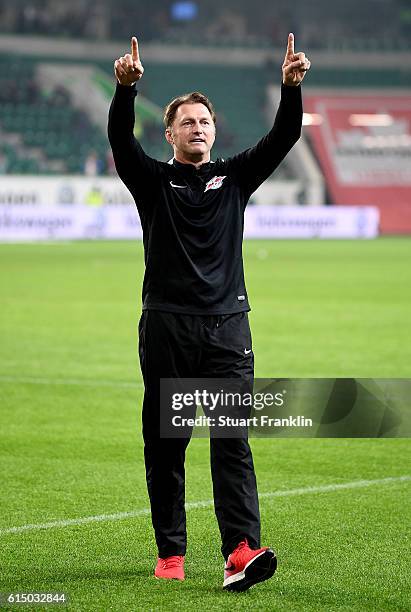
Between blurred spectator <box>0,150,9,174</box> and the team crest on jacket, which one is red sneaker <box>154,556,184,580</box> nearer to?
the team crest on jacket

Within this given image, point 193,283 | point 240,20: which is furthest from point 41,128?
point 193,283

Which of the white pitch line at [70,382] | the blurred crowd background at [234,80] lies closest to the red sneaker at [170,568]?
the white pitch line at [70,382]

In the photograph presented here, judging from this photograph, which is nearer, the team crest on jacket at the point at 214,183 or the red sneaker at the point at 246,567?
the red sneaker at the point at 246,567

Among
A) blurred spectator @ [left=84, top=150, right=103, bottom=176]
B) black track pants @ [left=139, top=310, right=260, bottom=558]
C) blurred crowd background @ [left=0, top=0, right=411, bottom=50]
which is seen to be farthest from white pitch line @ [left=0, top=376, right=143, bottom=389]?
blurred crowd background @ [left=0, top=0, right=411, bottom=50]

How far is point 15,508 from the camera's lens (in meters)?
6.57

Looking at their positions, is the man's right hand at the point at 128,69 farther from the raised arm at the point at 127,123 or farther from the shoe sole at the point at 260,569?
the shoe sole at the point at 260,569

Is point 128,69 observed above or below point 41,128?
below

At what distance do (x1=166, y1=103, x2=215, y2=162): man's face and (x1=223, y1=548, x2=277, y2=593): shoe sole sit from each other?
65.3 inches

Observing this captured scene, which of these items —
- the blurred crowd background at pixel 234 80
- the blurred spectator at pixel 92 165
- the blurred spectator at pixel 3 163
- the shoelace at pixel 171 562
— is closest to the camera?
the shoelace at pixel 171 562

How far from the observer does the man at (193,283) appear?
509 cm

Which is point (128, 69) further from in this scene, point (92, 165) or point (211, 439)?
point (92, 165)

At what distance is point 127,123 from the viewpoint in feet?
16.5

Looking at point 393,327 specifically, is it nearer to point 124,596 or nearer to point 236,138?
point 124,596

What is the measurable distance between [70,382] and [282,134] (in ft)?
21.8
